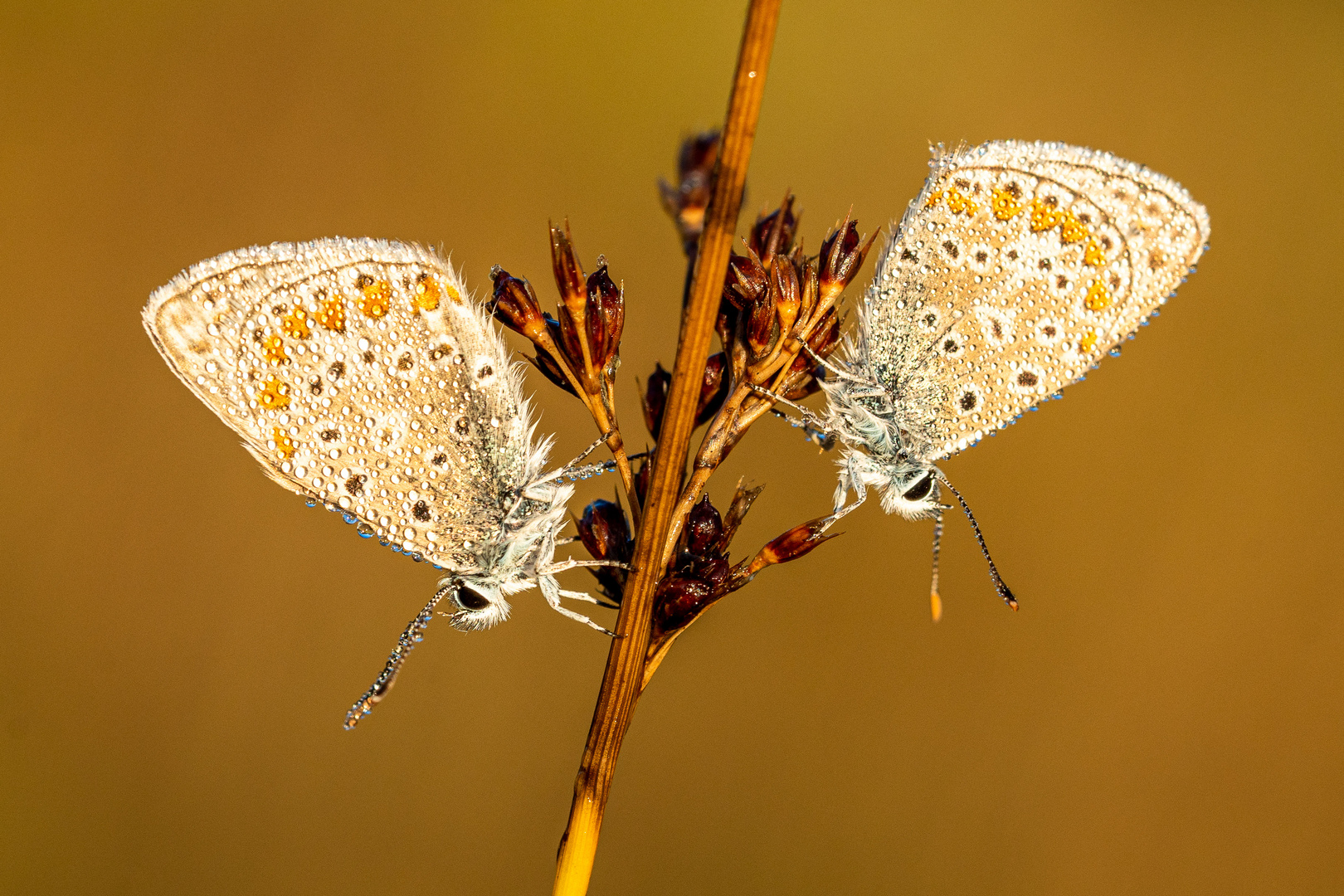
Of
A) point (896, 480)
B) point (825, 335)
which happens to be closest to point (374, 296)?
point (825, 335)

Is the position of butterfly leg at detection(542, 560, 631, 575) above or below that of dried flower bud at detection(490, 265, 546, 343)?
below

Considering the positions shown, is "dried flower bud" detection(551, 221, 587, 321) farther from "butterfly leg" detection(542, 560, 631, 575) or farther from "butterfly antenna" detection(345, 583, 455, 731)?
"butterfly antenna" detection(345, 583, 455, 731)

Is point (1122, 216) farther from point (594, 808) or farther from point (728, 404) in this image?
point (594, 808)

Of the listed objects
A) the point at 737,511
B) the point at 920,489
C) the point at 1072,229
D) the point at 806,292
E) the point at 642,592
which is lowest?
the point at 642,592

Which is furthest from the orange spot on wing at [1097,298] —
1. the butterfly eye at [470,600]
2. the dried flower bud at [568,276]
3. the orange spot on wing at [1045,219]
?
the butterfly eye at [470,600]

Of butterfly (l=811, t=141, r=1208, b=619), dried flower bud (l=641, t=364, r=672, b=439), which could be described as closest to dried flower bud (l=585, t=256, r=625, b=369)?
dried flower bud (l=641, t=364, r=672, b=439)

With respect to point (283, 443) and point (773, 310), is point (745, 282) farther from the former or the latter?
point (283, 443)

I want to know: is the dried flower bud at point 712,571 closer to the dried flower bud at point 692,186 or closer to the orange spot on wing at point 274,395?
the dried flower bud at point 692,186
